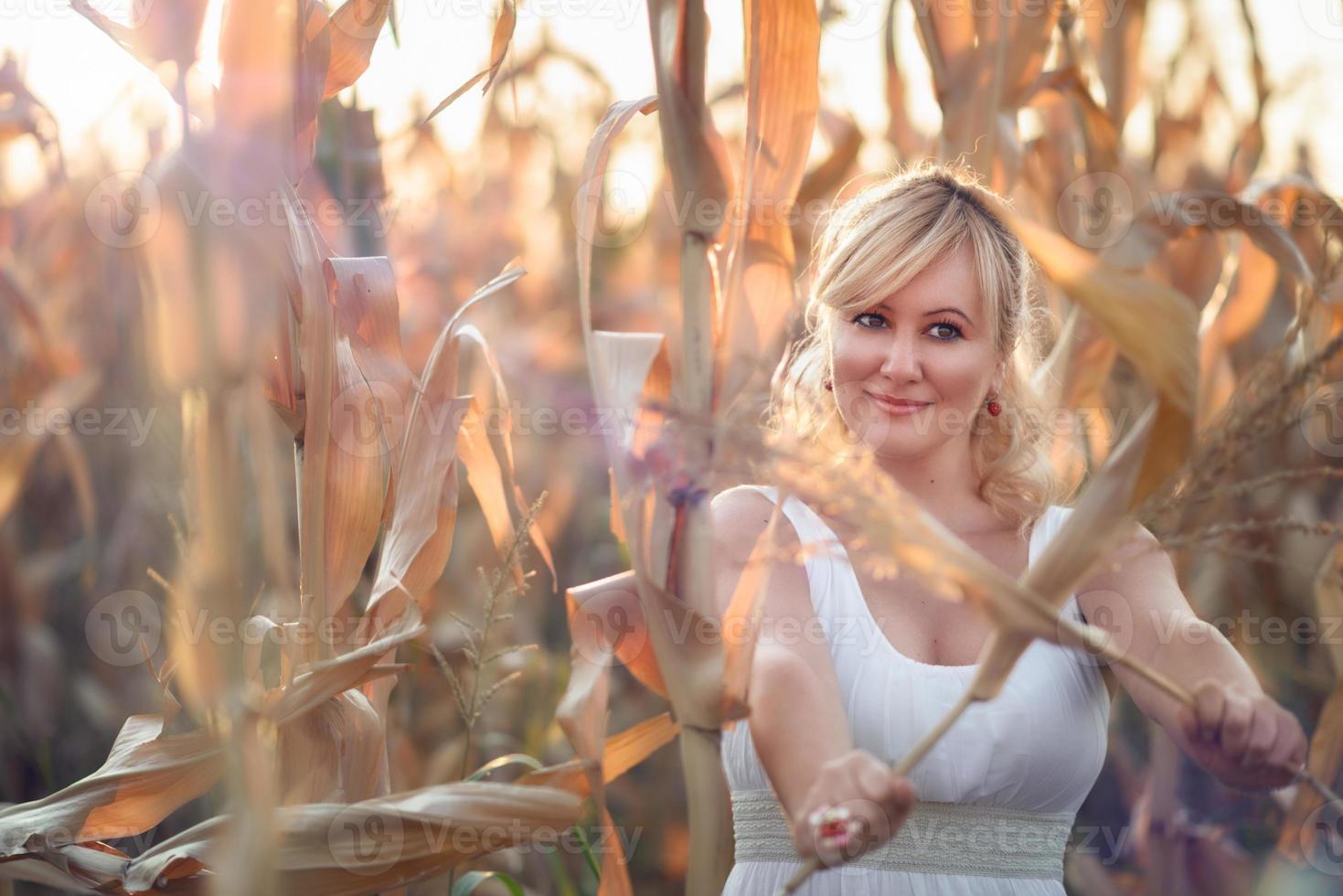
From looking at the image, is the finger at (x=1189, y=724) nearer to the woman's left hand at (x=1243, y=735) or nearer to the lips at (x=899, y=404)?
the woman's left hand at (x=1243, y=735)

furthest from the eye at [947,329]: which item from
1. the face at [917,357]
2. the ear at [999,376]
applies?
the ear at [999,376]

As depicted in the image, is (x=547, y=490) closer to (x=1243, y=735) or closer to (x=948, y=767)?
(x=948, y=767)

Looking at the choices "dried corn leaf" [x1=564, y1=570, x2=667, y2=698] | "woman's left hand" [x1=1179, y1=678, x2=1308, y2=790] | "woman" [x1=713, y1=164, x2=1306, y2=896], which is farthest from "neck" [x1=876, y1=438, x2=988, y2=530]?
"woman's left hand" [x1=1179, y1=678, x2=1308, y2=790]

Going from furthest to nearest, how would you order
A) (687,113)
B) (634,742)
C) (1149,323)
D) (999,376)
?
(999,376) < (634,742) < (687,113) < (1149,323)

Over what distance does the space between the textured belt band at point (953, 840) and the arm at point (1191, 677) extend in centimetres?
19

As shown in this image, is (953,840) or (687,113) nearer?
(687,113)

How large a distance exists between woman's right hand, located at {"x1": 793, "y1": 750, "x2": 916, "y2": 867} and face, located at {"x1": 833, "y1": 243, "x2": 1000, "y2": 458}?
23.8 inches

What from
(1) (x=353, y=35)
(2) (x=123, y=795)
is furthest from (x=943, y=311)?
(2) (x=123, y=795)

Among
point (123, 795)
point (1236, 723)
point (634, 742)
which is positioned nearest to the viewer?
point (1236, 723)

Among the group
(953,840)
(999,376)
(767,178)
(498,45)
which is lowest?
(953,840)

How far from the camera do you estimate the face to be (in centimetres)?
138

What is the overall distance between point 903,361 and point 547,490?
1.51 ft

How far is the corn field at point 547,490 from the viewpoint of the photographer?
2.69 ft

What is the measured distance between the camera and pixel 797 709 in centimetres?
111
